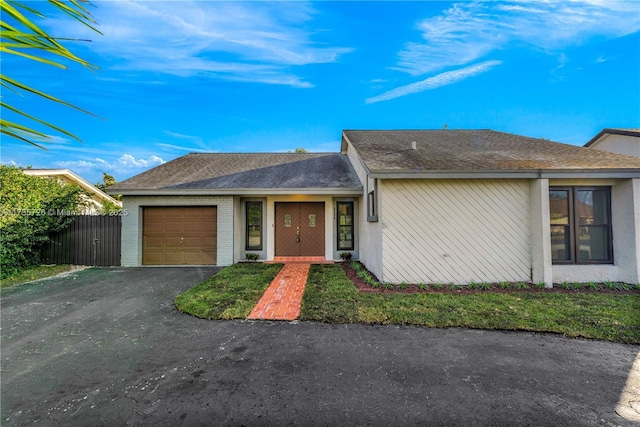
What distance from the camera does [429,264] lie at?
6824 mm

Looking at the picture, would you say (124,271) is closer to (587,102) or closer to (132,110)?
(132,110)

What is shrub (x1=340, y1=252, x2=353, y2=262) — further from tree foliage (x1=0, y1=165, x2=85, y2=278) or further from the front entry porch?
tree foliage (x1=0, y1=165, x2=85, y2=278)

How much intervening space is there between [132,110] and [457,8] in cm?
1174

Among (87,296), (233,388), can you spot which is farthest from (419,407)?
(87,296)

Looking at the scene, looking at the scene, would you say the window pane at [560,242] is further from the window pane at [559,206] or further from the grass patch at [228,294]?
the grass patch at [228,294]

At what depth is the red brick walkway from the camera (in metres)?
5.04

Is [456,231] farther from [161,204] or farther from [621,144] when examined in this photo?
[621,144]

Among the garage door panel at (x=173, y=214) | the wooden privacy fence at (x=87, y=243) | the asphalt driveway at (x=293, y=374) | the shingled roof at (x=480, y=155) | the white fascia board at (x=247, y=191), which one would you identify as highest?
the shingled roof at (x=480, y=155)

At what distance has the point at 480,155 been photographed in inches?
310

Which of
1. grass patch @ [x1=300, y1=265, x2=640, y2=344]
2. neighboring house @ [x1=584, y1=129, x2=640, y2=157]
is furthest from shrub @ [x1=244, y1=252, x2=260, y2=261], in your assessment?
neighboring house @ [x1=584, y1=129, x2=640, y2=157]

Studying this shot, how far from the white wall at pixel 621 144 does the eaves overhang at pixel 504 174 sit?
6.95 m

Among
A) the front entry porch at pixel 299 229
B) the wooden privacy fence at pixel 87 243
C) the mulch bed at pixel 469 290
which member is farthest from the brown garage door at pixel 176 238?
the mulch bed at pixel 469 290

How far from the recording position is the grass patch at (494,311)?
437cm

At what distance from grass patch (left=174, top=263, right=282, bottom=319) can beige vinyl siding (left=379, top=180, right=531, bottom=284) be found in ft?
10.8
